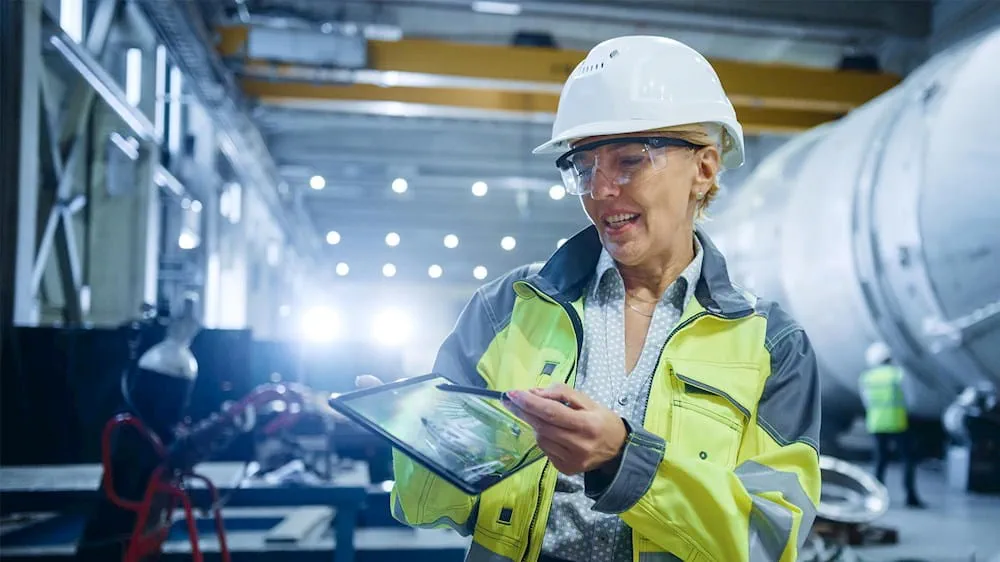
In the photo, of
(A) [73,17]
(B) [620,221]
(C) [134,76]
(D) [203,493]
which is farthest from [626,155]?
(C) [134,76]

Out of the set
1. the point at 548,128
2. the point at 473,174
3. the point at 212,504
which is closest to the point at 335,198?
the point at 473,174

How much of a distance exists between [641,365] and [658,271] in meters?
0.20

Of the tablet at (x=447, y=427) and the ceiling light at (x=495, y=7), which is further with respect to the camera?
the ceiling light at (x=495, y=7)

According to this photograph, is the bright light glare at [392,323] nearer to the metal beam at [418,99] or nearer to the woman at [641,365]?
the metal beam at [418,99]

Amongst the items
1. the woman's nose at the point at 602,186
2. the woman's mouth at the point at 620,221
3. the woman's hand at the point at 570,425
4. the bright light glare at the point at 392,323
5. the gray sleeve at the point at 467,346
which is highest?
the woman's nose at the point at 602,186

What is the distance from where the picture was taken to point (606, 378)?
1.31m

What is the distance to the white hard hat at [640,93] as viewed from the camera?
1.33m

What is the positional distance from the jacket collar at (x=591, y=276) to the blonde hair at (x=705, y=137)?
2.6 inches

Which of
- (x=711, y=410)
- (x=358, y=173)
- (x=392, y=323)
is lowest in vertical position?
(x=392, y=323)

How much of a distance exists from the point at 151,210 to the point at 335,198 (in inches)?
303

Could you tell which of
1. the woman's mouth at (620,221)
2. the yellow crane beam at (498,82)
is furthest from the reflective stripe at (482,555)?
the yellow crane beam at (498,82)

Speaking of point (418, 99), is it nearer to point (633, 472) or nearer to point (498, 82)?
point (498, 82)

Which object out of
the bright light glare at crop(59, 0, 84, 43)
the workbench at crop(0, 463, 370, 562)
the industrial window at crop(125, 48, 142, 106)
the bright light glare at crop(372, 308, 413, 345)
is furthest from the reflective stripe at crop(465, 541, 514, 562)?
the bright light glare at crop(372, 308, 413, 345)

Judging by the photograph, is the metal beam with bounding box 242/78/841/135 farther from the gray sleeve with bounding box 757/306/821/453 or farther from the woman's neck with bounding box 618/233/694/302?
the gray sleeve with bounding box 757/306/821/453
